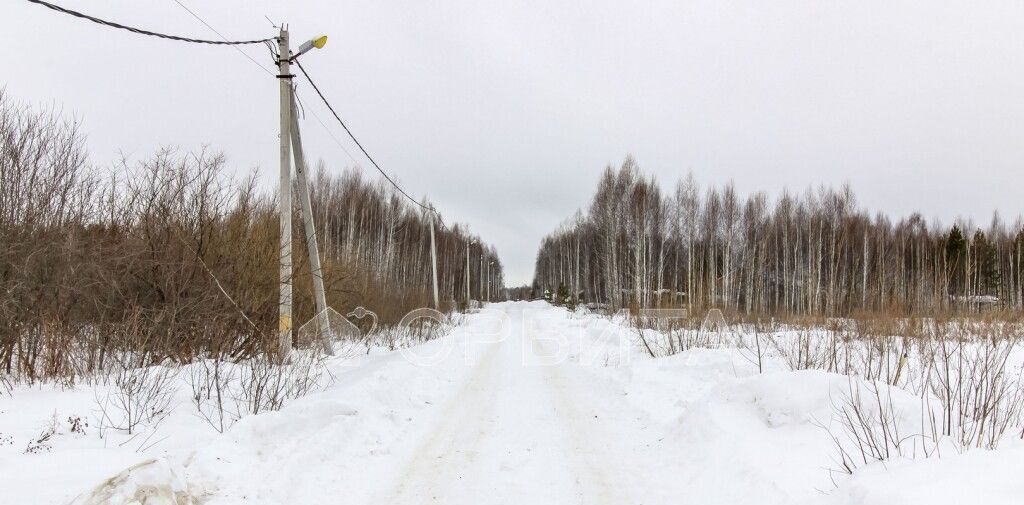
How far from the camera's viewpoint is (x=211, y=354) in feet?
24.0

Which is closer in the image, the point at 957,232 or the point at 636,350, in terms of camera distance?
the point at 636,350

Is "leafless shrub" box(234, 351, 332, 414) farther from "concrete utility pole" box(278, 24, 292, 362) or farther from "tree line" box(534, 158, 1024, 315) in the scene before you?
"tree line" box(534, 158, 1024, 315)

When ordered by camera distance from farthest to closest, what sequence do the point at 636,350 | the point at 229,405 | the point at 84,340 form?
the point at 636,350
the point at 84,340
the point at 229,405

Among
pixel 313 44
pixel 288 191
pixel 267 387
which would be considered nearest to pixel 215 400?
pixel 267 387

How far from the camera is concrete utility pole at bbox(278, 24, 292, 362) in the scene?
7.85 m

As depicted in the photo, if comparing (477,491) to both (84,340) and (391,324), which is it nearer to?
(84,340)

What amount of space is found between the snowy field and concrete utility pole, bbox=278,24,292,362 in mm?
1388

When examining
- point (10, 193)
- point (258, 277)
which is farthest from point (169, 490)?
point (10, 193)

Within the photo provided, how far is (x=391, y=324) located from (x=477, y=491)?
11966mm

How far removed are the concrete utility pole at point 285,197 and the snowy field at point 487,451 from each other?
139cm

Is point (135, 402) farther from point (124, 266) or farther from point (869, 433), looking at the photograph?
point (869, 433)

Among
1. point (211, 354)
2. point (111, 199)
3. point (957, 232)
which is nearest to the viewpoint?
point (211, 354)

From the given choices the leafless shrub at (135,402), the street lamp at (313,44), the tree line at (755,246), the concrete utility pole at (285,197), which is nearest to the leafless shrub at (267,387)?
the leafless shrub at (135,402)

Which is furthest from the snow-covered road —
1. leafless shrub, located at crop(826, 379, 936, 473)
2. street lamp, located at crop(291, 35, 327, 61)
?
street lamp, located at crop(291, 35, 327, 61)
